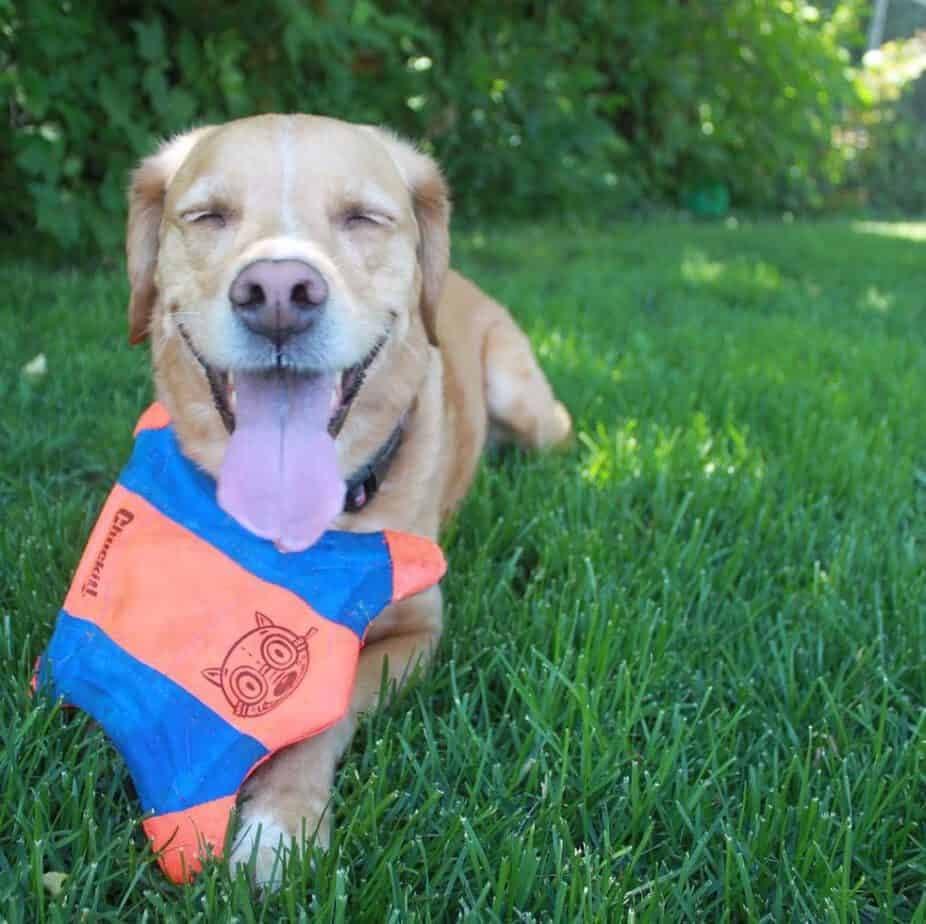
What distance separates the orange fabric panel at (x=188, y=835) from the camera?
1.48 m

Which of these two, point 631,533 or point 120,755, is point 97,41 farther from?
point 120,755

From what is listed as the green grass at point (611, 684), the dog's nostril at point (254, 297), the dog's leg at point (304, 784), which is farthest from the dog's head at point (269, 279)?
the green grass at point (611, 684)

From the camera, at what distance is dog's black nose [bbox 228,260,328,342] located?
1805mm

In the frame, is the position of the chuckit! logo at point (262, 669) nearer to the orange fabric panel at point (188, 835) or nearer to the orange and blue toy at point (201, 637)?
the orange and blue toy at point (201, 637)

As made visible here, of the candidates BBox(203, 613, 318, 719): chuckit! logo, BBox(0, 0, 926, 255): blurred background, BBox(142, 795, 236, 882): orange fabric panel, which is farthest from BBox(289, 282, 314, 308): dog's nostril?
BBox(0, 0, 926, 255): blurred background

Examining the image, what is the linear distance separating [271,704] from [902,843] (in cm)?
108

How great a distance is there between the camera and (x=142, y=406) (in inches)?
134

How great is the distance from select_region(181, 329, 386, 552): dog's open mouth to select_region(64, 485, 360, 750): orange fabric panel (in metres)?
0.12

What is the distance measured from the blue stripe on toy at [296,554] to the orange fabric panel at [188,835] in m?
0.42

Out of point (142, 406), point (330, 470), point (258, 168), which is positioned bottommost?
point (142, 406)

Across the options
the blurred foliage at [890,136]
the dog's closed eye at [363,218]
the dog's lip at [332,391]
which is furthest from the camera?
the blurred foliage at [890,136]

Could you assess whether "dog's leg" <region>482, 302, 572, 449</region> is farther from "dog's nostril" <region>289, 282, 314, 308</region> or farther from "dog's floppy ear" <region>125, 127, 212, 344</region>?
"dog's nostril" <region>289, 282, 314, 308</region>

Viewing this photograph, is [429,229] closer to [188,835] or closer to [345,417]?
[345,417]

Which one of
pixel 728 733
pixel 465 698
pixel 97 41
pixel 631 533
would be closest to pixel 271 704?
pixel 465 698
